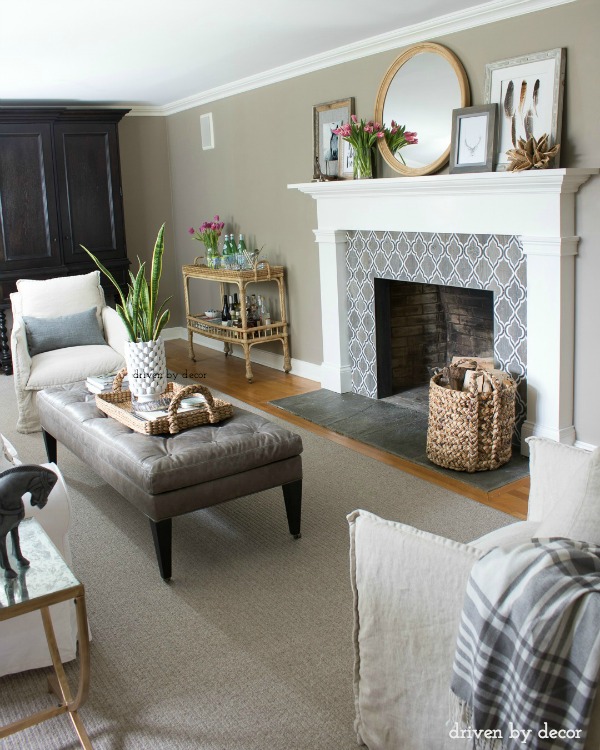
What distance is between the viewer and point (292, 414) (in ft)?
15.9

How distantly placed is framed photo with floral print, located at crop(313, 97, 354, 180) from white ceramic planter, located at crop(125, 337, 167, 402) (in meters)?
2.08

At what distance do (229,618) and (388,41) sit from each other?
3.38m

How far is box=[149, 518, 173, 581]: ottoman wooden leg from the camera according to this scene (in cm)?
281

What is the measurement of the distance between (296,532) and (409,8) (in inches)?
103

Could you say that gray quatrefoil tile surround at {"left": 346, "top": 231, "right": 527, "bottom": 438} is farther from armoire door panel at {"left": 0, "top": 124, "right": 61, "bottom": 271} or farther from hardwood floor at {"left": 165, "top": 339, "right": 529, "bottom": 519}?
armoire door panel at {"left": 0, "top": 124, "right": 61, "bottom": 271}

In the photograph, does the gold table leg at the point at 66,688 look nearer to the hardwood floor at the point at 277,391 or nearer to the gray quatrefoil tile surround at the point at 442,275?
the hardwood floor at the point at 277,391

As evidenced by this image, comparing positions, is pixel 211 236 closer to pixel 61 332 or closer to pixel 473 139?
pixel 61 332

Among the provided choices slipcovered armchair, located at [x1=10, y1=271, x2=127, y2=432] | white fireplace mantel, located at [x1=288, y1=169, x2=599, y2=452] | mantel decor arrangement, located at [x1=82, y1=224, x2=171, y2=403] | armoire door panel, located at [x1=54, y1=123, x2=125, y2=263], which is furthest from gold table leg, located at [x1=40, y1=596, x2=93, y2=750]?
armoire door panel, located at [x1=54, y1=123, x2=125, y2=263]

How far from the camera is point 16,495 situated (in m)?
1.81

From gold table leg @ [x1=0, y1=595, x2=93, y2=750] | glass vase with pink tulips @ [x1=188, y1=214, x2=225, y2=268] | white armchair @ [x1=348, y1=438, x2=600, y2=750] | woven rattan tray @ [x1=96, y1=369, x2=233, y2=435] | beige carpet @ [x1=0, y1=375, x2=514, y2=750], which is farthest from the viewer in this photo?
glass vase with pink tulips @ [x1=188, y1=214, x2=225, y2=268]

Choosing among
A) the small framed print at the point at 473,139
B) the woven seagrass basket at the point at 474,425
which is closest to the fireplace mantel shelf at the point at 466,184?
the small framed print at the point at 473,139

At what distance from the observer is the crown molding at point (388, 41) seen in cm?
373

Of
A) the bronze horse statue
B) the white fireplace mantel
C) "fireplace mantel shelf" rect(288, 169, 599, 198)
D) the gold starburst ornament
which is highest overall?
the gold starburst ornament

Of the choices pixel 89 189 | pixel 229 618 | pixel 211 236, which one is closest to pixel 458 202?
pixel 229 618
